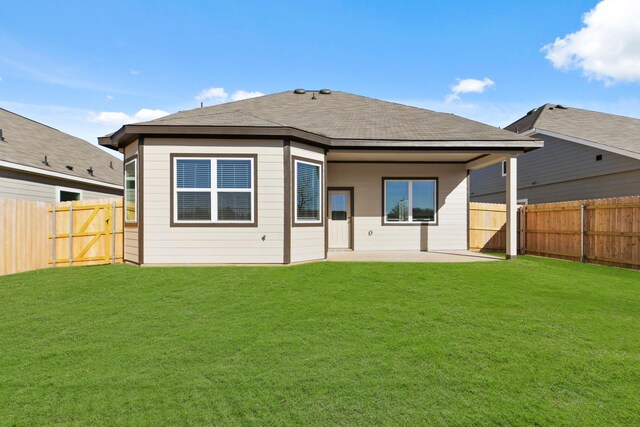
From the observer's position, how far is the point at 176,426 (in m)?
2.30

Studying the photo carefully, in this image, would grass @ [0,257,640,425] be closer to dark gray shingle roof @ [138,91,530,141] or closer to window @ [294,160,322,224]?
window @ [294,160,322,224]

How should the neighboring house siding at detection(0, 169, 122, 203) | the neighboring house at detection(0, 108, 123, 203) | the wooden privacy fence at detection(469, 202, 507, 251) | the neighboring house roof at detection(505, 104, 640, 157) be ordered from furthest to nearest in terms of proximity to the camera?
the neighboring house roof at detection(505, 104, 640, 157), the wooden privacy fence at detection(469, 202, 507, 251), the neighboring house at detection(0, 108, 123, 203), the neighboring house siding at detection(0, 169, 122, 203)

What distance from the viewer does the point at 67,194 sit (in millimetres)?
13766

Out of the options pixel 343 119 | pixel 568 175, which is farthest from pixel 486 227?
pixel 343 119

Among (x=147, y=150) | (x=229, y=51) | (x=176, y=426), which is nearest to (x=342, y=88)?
(x=229, y=51)

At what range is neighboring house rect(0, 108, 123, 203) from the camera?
1102 cm

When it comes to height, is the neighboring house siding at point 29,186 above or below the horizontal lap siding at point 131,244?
above

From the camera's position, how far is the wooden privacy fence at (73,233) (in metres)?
8.52

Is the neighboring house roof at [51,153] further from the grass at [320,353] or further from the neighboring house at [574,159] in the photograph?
the neighboring house at [574,159]

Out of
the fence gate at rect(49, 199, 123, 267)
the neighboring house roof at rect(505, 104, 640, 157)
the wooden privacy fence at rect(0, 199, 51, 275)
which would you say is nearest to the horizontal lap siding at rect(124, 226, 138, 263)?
the fence gate at rect(49, 199, 123, 267)

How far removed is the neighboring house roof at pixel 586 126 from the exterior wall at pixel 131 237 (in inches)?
655

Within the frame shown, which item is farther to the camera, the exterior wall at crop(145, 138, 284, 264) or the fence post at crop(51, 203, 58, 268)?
the fence post at crop(51, 203, 58, 268)

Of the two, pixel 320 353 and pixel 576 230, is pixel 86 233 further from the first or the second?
pixel 576 230

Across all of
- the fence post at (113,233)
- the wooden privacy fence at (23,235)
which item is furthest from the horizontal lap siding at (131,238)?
the wooden privacy fence at (23,235)
